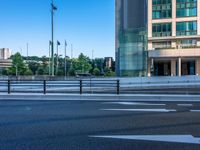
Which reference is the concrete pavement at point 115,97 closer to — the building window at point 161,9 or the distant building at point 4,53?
the building window at point 161,9

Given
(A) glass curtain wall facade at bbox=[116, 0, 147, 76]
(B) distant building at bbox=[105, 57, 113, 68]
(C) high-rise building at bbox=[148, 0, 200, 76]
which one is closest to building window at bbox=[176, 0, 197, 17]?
(C) high-rise building at bbox=[148, 0, 200, 76]

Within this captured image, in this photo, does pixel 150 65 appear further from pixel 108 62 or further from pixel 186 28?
pixel 108 62

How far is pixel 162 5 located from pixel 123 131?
206ft

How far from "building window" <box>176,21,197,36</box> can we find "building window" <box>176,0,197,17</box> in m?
1.87

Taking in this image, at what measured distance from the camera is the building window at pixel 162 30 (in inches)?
2616

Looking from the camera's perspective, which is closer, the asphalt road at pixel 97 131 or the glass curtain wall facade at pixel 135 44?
the asphalt road at pixel 97 131

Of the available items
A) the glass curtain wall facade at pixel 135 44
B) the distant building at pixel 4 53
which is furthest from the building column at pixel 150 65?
the distant building at pixel 4 53

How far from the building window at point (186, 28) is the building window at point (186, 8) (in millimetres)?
1866

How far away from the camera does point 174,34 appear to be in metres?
66.1

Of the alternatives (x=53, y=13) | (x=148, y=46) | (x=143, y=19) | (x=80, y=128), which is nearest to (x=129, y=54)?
(x=148, y=46)

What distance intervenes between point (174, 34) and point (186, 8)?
6.06 meters

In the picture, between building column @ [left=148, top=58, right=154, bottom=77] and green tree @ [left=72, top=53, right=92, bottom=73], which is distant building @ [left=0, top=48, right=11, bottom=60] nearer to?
green tree @ [left=72, top=53, right=92, bottom=73]

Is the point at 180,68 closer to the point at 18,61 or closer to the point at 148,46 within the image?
the point at 148,46

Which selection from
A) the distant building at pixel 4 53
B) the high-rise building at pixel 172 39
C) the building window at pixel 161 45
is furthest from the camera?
the distant building at pixel 4 53
